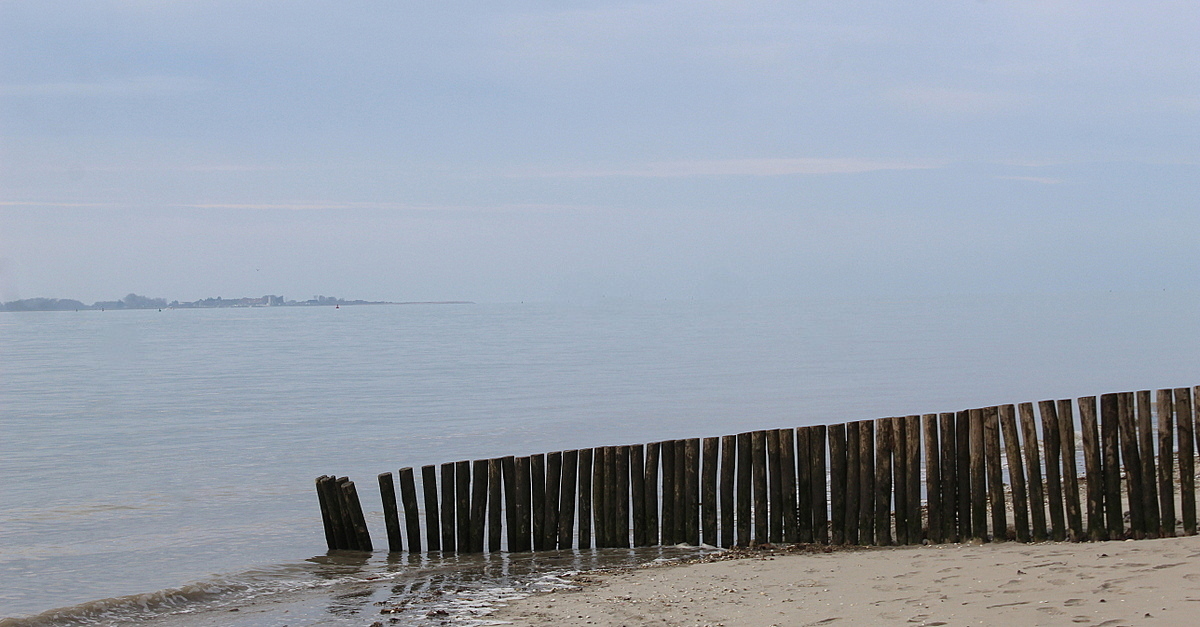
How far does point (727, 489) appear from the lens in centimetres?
1077

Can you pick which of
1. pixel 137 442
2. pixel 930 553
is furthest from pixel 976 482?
pixel 137 442

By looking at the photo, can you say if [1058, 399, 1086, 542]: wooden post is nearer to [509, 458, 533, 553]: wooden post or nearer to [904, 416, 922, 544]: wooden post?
[904, 416, 922, 544]: wooden post

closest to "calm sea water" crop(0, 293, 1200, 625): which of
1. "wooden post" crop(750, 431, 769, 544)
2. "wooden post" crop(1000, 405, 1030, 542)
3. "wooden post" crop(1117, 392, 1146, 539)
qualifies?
"wooden post" crop(750, 431, 769, 544)

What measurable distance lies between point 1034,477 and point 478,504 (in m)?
5.59

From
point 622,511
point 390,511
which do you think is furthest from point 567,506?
point 390,511

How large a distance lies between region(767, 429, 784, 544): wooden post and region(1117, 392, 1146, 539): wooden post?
3125 mm

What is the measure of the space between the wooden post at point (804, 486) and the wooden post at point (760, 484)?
34cm

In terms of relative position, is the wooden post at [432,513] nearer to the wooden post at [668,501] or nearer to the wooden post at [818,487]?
the wooden post at [668,501]

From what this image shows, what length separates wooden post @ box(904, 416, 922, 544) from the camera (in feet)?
32.5

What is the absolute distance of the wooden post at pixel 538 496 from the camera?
1105 centimetres

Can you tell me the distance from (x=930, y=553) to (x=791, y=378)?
106 ft

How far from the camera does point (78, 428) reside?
30172mm

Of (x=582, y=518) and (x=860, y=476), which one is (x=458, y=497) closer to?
(x=582, y=518)

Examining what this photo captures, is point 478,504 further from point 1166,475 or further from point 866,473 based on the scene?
point 1166,475
